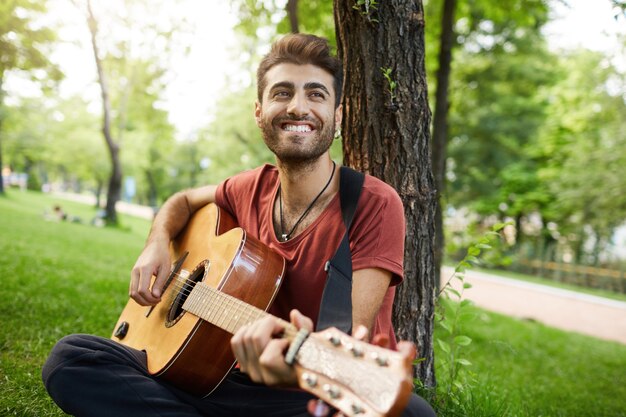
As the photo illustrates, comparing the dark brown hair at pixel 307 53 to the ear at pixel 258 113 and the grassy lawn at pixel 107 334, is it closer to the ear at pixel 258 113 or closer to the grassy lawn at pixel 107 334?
the ear at pixel 258 113

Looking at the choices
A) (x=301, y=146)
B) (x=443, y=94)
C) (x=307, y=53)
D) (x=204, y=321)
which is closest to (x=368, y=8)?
(x=307, y=53)

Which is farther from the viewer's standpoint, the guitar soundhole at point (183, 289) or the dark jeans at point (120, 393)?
the guitar soundhole at point (183, 289)

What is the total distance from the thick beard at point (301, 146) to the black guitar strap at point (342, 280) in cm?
24

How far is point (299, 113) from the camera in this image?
2.37 metres

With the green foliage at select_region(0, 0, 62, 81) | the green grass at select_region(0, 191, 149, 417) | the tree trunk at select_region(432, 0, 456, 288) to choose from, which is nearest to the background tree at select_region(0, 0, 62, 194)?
the green foliage at select_region(0, 0, 62, 81)

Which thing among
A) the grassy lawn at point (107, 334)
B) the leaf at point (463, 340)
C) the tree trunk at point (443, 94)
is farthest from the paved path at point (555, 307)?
the leaf at point (463, 340)

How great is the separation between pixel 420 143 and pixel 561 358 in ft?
18.2

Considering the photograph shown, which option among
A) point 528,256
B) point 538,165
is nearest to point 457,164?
point 538,165

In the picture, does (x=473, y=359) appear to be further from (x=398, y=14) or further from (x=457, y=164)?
(x=457, y=164)

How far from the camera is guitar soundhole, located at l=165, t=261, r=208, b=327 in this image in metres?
2.30

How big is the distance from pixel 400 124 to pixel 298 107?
0.88 meters

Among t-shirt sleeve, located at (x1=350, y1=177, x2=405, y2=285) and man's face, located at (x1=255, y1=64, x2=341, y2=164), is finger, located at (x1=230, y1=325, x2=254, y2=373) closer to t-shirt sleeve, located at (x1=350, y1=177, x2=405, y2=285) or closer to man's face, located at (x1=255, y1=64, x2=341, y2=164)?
t-shirt sleeve, located at (x1=350, y1=177, x2=405, y2=285)

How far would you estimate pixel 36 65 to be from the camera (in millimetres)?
10852

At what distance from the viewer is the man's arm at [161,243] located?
249cm
